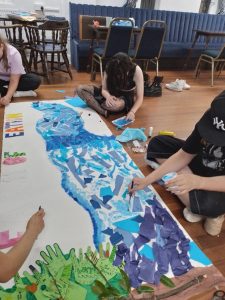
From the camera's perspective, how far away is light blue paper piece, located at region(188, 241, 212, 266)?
1.13 metres

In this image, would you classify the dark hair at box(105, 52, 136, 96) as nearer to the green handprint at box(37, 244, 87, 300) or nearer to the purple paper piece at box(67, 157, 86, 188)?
the purple paper piece at box(67, 157, 86, 188)

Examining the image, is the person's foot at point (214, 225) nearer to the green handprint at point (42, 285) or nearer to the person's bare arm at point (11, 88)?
the green handprint at point (42, 285)

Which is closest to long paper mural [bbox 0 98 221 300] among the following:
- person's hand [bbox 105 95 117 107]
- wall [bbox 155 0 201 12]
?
person's hand [bbox 105 95 117 107]

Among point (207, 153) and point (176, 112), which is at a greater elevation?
point (207, 153)

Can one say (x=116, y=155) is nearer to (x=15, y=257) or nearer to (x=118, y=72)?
(x=118, y=72)

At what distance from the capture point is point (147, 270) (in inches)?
42.3

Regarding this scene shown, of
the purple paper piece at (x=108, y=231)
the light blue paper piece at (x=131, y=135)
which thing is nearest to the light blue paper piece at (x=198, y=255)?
the purple paper piece at (x=108, y=231)

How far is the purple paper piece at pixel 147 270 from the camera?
3.41 ft

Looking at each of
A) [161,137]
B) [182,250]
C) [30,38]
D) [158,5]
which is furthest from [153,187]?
[158,5]

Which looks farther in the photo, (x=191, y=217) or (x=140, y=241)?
(x=191, y=217)

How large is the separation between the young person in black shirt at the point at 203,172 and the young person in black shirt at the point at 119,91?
108cm

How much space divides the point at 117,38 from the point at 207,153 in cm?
245

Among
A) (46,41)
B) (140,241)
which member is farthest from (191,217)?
(46,41)

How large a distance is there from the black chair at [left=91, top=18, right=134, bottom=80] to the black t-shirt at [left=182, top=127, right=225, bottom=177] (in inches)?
92.4
